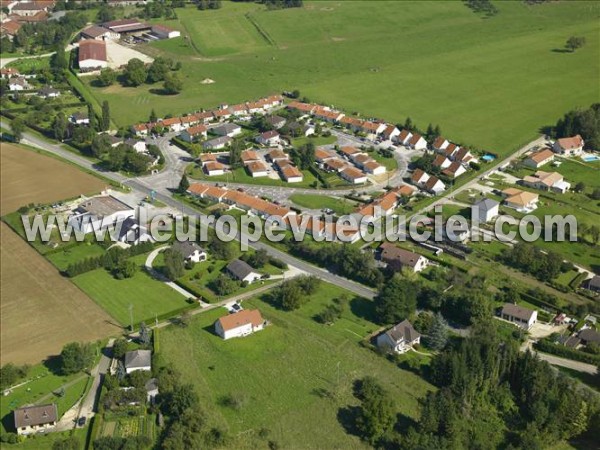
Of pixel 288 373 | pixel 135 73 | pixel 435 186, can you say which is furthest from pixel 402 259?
pixel 135 73

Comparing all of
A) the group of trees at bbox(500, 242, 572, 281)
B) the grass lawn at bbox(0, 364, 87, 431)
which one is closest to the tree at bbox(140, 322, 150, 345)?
the grass lawn at bbox(0, 364, 87, 431)

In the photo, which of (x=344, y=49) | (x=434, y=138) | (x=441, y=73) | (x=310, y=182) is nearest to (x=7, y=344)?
(x=310, y=182)

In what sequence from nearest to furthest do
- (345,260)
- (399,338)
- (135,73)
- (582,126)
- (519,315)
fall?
(399,338)
(519,315)
(345,260)
(582,126)
(135,73)

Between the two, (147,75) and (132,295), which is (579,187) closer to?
(132,295)

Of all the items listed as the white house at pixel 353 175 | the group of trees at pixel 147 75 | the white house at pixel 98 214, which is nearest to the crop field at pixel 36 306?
the white house at pixel 98 214

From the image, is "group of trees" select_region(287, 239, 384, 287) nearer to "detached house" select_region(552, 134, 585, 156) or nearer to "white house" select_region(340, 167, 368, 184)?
"white house" select_region(340, 167, 368, 184)

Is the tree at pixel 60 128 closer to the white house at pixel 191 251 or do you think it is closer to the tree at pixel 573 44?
the white house at pixel 191 251

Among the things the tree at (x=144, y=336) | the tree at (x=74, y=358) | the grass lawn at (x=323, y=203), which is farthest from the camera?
the grass lawn at (x=323, y=203)
